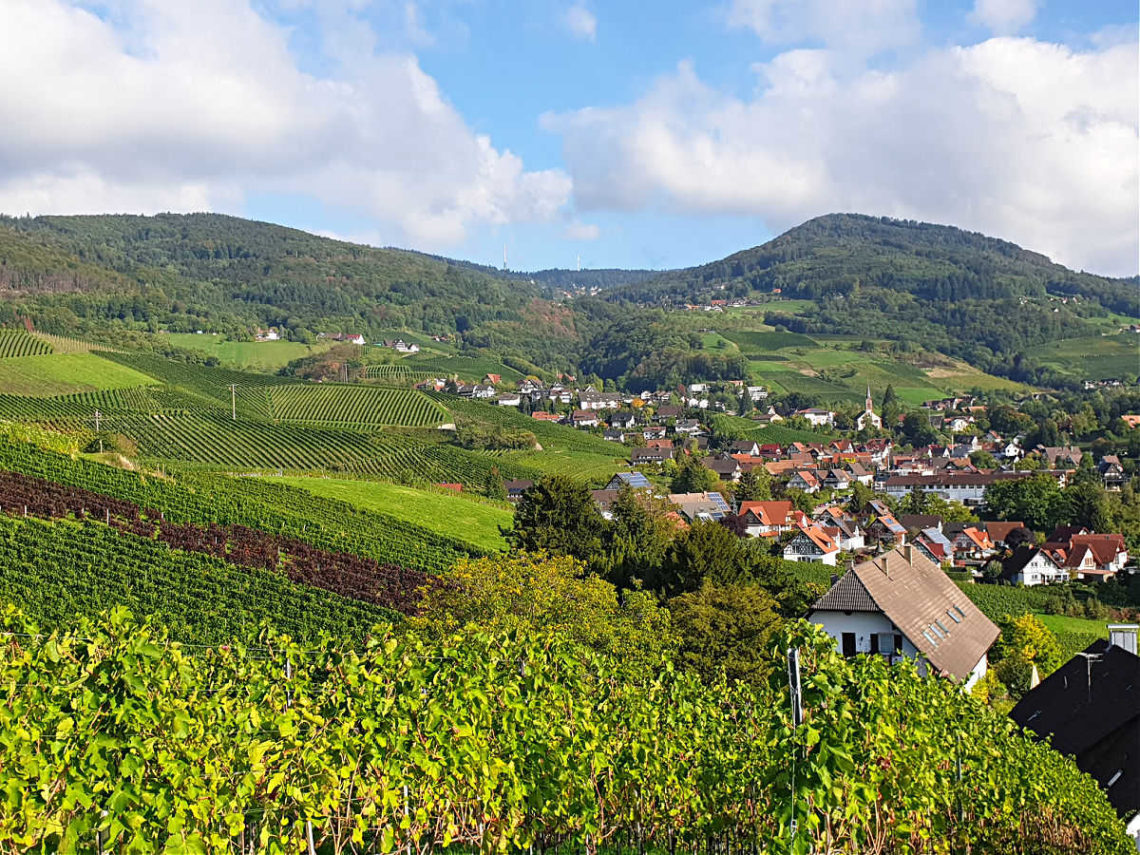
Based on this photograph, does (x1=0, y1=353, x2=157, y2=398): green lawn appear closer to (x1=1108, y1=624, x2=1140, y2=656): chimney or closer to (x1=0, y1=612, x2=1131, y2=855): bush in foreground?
(x1=1108, y1=624, x2=1140, y2=656): chimney

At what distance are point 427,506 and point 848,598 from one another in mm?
29719

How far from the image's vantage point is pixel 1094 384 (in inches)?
7643

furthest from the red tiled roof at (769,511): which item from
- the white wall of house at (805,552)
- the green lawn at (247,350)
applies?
the green lawn at (247,350)

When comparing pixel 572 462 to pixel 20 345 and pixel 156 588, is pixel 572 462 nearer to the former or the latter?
pixel 20 345

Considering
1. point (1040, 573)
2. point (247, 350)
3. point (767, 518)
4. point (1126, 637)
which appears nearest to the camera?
point (1126, 637)

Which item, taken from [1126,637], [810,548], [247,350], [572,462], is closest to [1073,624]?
[810,548]

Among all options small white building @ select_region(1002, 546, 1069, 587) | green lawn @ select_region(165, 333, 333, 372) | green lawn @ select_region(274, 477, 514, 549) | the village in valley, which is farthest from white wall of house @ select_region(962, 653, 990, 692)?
green lawn @ select_region(165, 333, 333, 372)

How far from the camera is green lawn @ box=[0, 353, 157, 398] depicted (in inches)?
3804

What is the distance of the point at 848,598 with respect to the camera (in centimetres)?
3325

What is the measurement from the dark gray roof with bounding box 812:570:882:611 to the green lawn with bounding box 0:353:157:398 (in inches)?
3279

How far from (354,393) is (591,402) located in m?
65.5

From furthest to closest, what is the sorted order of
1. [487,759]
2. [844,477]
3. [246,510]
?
1. [844,477]
2. [246,510]
3. [487,759]

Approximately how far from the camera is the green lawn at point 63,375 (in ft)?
317

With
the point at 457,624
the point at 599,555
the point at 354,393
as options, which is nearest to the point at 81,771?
the point at 457,624
